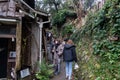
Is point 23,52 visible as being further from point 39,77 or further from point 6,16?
point 6,16

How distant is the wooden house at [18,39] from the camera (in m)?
9.66

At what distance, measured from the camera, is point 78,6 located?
20.0 meters

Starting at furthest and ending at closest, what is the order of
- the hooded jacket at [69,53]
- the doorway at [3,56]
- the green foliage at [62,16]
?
the green foliage at [62,16]
the doorway at [3,56]
the hooded jacket at [69,53]

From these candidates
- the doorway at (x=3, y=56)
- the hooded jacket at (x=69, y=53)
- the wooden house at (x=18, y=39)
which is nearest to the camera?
the wooden house at (x=18, y=39)

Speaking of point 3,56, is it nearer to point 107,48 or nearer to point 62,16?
point 107,48

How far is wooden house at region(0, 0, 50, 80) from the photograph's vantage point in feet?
31.7

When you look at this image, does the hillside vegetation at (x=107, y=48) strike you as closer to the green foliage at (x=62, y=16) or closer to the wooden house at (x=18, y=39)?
the wooden house at (x=18, y=39)

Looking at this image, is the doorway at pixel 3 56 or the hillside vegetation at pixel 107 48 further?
the doorway at pixel 3 56

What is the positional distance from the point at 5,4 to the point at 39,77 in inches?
149

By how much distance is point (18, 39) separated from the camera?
9.60 meters

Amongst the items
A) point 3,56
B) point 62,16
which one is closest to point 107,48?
point 3,56

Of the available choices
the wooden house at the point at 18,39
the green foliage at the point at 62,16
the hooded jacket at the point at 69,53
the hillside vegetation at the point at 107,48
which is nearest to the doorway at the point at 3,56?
the wooden house at the point at 18,39

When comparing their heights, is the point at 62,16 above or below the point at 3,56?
above

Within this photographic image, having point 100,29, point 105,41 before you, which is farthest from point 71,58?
point 100,29
